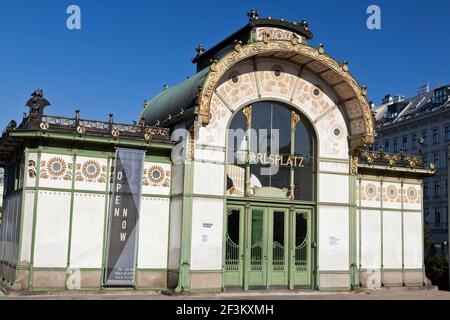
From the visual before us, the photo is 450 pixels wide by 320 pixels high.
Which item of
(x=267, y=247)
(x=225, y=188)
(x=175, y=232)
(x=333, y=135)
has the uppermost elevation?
(x=333, y=135)

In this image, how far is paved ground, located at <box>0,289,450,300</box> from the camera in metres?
18.4

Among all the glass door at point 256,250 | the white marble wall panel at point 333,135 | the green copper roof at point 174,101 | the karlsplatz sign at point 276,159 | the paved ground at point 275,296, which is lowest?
the paved ground at point 275,296

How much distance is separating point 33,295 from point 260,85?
10.9 metres

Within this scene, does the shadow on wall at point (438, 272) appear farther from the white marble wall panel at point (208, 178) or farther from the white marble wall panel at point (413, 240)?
the white marble wall panel at point (208, 178)

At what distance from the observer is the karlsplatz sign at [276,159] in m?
21.6

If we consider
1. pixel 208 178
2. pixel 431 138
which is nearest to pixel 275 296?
pixel 208 178

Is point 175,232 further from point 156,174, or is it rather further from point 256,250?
point 256,250

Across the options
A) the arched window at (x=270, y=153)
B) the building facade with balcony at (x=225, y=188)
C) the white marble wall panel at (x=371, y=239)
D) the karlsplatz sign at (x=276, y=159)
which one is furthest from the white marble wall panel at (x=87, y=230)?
the white marble wall panel at (x=371, y=239)

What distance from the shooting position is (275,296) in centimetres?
2016

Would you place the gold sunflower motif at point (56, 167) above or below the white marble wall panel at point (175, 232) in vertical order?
above

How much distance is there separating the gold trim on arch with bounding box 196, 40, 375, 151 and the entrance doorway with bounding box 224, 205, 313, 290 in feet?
11.7

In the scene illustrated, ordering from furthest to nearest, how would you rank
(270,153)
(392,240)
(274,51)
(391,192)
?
(391,192) < (392,240) < (270,153) < (274,51)

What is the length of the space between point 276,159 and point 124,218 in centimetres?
613

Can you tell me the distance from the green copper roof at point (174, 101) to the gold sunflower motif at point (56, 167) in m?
4.68
